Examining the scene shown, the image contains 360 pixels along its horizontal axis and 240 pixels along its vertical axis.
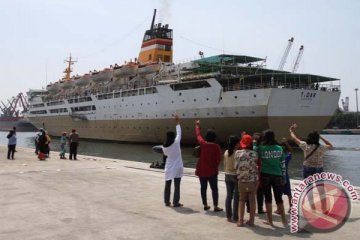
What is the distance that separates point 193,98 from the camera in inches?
1420

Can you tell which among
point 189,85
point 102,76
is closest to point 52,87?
point 102,76

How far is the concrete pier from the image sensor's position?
547 centimetres

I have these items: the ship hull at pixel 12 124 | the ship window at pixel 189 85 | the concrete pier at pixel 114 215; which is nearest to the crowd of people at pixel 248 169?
the concrete pier at pixel 114 215

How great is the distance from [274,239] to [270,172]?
4.00 feet

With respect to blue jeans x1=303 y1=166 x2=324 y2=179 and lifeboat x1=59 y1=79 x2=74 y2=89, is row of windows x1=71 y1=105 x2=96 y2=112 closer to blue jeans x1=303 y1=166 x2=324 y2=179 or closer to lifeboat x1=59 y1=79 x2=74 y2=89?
lifeboat x1=59 y1=79 x2=74 y2=89

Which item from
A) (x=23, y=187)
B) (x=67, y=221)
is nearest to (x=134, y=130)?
(x=23, y=187)

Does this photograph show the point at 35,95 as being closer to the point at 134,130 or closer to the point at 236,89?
the point at 134,130

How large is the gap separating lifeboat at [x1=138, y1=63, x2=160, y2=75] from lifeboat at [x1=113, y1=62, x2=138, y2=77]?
1340mm

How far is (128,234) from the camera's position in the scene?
18.0ft

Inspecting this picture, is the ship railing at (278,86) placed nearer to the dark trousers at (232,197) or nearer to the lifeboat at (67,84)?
the dark trousers at (232,197)

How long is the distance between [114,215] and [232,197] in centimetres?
202

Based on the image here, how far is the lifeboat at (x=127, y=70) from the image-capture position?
47531 mm

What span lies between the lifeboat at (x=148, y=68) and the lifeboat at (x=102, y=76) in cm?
635

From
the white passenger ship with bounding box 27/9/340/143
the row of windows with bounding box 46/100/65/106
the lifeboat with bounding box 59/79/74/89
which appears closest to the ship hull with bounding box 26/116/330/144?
the white passenger ship with bounding box 27/9/340/143
